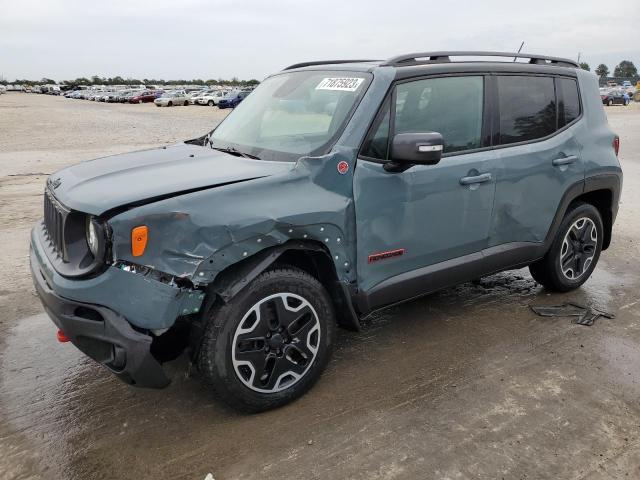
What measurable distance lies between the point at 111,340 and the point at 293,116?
1.92 metres

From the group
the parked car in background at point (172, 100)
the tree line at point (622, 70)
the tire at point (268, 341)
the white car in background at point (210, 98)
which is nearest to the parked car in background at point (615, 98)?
the white car in background at point (210, 98)

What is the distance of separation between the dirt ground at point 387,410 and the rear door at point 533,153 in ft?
2.68

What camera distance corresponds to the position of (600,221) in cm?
491

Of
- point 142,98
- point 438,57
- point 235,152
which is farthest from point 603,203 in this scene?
point 142,98

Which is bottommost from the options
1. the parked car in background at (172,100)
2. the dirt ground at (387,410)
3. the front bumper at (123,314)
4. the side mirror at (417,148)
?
the parked car in background at (172,100)

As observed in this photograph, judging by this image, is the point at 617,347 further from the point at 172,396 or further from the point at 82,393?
the point at 82,393

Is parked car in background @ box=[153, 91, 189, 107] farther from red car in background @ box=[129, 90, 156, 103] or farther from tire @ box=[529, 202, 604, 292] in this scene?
tire @ box=[529, 202, 604, 292]

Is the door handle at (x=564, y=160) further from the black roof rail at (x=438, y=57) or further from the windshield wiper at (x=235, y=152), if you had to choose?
the windshield wiper at (x=235, y=152)

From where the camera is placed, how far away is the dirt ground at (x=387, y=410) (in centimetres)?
272

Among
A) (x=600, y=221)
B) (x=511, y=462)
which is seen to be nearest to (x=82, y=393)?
(x=511, y=462)

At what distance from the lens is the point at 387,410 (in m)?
3.16

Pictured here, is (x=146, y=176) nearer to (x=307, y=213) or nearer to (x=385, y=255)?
(x=307, y=213)

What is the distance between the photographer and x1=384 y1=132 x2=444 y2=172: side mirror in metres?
3.12

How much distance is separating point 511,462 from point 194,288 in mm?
1780
